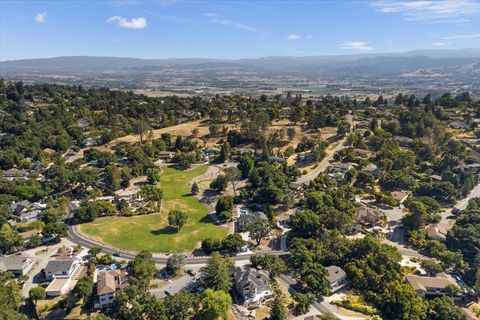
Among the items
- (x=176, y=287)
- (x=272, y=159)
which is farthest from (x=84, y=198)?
(x=272, y=159)

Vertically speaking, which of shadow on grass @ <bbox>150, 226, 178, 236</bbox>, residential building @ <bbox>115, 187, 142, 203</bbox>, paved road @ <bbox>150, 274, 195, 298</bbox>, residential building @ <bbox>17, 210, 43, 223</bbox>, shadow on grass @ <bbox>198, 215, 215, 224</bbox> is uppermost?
residential building @ <bbox>115, 187, 142, 203</bbox>

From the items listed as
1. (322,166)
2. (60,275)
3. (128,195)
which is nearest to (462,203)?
(322,166)

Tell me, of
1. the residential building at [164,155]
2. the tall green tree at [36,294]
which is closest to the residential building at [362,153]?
the residential building at [164,155]

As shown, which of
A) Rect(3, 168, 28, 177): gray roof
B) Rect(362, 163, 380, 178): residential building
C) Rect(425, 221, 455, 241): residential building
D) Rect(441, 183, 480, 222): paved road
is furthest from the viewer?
Rect(362, 163, 380, 178): residential building

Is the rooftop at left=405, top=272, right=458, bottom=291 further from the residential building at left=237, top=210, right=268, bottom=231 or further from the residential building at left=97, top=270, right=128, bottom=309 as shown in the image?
the residential building at left=97, top=270, right=128, bottom=309

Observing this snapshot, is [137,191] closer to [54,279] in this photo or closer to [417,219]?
[54,279]

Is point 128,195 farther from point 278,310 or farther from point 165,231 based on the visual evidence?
point 278,310

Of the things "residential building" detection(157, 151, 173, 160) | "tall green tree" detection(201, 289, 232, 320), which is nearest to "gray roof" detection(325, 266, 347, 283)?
"tall green tree" detection(201, 289, 232, 320)

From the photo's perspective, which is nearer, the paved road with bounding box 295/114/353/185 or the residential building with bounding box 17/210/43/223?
the residential building with bounding box 17/210/43/223
